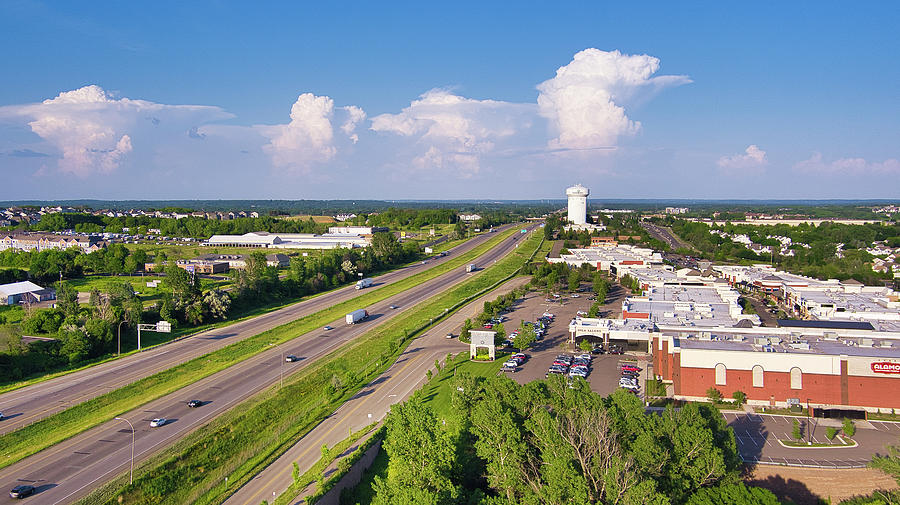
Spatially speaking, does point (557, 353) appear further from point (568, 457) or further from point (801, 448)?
point (568, 457)

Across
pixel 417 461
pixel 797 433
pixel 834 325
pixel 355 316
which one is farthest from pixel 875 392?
pixel 355 316

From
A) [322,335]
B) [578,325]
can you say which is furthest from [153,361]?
[578,325]

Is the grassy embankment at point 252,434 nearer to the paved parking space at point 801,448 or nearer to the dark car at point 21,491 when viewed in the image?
the dark car at point 21,491

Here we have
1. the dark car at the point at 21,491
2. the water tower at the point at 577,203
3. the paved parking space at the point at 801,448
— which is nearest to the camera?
the dark car at the point at 21,491

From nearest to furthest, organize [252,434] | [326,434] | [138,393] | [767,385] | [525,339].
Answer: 1. [326,434]
2. [252,434]
3. [767,385]
4. [138,393]
5. [525,339]

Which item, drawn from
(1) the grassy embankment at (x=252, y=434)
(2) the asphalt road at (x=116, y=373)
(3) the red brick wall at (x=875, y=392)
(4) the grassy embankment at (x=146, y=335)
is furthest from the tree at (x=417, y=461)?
(4) the grassy embankment at (x=146, y=335)

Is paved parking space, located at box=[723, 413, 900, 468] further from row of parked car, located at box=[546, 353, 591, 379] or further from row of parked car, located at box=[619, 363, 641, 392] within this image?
row of parked car, located at box=[546, 353, 591, 379]

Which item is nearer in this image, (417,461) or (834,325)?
(417,461)
